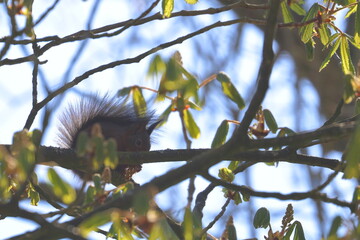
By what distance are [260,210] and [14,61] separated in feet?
3.36

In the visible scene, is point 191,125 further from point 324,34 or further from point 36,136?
point 324,34

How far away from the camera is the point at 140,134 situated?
325 centimetres

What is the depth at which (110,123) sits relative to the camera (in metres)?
3.29

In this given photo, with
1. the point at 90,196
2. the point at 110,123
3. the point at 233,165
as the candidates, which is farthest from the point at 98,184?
the point at 110,123

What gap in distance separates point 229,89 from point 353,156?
0.44 meters

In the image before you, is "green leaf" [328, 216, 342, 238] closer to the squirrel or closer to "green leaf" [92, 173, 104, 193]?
"green leaf" [92, 173, 104, 193]

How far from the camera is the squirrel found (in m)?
3.20

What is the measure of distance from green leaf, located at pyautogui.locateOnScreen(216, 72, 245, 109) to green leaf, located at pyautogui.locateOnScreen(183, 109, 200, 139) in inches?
6.4

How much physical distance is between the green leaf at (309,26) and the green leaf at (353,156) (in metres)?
0.90

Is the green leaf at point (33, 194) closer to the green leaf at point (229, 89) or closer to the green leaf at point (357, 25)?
the green leaf at point (229, 89)

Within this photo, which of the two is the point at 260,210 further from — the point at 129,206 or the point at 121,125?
the point at 121,125

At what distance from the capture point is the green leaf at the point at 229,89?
1.96 metres

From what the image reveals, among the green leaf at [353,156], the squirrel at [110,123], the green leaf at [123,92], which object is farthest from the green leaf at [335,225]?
the squirrel at [110,123]

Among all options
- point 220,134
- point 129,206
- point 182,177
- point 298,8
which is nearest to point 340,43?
point 298,8
